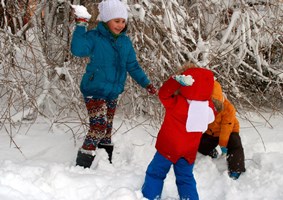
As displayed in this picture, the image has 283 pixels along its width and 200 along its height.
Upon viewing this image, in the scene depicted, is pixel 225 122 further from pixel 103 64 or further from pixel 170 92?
pixel 103 64

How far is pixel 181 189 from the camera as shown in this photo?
2693mm

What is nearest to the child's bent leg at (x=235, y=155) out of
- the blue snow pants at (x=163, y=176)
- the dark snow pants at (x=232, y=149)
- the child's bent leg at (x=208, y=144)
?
the dark snow pants at (x=232, y=149)

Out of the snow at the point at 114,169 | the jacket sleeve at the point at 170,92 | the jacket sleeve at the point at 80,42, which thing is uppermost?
the jacket sleeve at the point at 80,42

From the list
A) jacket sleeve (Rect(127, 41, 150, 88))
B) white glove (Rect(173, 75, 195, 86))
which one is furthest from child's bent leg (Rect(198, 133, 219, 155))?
white glove (Rect(173, 75, 195, 86))

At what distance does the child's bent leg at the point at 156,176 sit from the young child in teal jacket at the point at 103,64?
0.51 meters

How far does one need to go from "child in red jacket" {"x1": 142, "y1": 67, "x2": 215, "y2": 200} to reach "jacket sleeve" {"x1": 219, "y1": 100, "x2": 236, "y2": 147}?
48cm

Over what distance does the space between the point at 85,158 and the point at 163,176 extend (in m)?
0.64

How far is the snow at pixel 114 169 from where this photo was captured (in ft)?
8.72

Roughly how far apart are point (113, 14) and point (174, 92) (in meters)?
0.71

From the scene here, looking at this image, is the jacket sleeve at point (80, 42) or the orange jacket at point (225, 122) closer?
the jacket sleeve at point (80, 42)

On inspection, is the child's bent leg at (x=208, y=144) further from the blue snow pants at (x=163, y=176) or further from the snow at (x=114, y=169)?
the blue snow pants at (x=163, y=176)

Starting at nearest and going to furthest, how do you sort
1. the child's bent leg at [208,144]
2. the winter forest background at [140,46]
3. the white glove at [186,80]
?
the white glove at [186,80]
the child's bent leg at [208,144]
the winter forest background at [140,46]

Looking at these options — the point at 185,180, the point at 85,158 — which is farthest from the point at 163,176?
the point at 85,158

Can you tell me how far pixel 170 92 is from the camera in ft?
8.49
